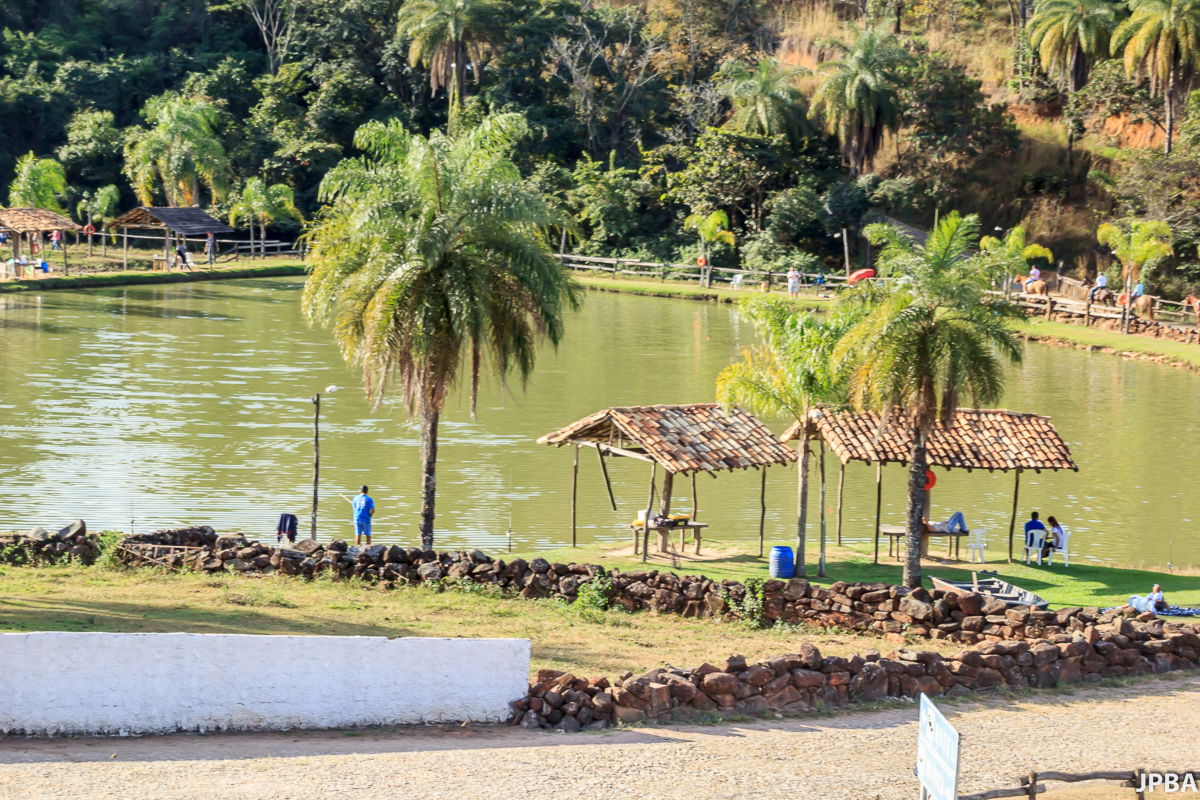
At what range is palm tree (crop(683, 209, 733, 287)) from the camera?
67.2 meters

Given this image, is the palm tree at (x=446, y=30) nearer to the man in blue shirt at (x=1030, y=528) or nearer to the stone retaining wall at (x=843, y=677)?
the man in blue shirt at (x=1030, y=528)

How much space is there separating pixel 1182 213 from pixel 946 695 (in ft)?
150

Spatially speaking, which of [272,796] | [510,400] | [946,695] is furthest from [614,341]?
[272,796]

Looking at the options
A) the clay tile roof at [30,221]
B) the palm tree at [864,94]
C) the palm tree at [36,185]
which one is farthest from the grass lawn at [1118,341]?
the palm tree at [36,185]

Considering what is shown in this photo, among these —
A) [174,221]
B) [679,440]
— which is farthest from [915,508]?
[174,221]

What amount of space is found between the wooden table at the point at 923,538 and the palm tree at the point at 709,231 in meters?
40.8

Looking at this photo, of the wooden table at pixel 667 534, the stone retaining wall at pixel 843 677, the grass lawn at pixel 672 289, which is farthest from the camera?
the grass lawn at pixel 672 289

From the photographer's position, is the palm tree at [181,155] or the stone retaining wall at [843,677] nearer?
the stone retaining wall at [843,677]

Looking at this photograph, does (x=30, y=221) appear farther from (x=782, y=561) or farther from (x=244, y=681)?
(x=244, y=681)

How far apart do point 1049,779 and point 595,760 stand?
3948mm

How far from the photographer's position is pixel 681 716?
14.8 metres

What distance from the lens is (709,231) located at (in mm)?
67688

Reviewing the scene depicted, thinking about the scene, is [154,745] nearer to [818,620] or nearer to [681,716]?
[681,716]

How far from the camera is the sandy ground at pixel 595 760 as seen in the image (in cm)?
1243
